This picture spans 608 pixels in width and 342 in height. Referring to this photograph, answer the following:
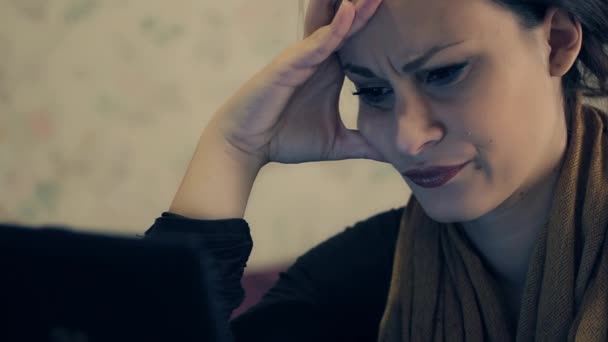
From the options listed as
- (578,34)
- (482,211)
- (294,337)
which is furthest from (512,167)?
(294,337)

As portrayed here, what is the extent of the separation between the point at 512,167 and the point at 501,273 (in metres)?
0.24

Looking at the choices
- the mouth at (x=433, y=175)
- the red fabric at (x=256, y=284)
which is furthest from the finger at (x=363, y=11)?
the red fabric at (x=256, y=284)

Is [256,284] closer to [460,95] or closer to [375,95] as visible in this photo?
[375,95]

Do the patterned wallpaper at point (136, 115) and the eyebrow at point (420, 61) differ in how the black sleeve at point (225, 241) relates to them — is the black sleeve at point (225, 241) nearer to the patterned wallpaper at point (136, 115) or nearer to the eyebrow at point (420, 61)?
the eyebrow at point (420, 61)

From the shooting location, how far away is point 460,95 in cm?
79

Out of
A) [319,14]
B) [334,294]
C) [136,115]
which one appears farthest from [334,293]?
[136,115]

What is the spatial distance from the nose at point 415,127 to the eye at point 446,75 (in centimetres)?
3

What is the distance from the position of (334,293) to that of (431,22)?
21.9 inches

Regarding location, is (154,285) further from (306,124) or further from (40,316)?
(306,124)

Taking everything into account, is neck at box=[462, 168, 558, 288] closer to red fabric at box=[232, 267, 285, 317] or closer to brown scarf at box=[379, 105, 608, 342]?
brown scarf at box=[379, 105, 608, 342]

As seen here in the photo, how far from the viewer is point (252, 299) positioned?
1.50m

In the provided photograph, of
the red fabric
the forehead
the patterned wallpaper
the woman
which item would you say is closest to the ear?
the woman

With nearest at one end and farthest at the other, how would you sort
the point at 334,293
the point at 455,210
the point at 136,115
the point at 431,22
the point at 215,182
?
the point at 431,22 → the point at 455,210 → the point at 215,182 → the point at 334,293 → the point at 136,115

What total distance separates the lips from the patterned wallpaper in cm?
67
